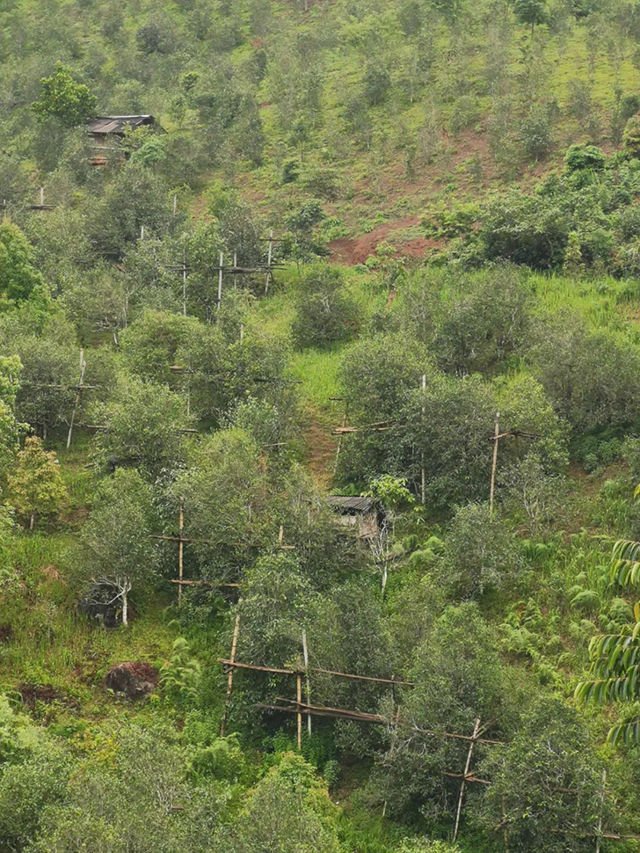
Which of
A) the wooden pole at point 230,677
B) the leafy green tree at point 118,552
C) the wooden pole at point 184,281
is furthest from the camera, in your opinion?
the wooden pole at point 184,281

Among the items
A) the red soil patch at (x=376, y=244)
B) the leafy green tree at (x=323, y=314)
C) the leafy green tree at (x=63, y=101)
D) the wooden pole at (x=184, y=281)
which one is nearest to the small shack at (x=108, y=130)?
the leafy green tree at (x=63, y=101)

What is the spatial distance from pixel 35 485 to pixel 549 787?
52.4 ft

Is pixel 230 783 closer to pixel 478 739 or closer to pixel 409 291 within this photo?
pixel 478 739

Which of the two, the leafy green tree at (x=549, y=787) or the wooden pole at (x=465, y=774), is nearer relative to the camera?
the leafy green tree at (x=549, y=787)

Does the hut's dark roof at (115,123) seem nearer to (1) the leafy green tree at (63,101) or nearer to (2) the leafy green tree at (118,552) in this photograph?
(1) the leafy green tree at (63,101)

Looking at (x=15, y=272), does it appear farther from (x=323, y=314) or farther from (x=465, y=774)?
(x=465, y=774)

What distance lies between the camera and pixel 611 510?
92.0 ft

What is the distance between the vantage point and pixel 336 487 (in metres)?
31.3

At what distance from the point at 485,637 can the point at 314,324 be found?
19.4 m

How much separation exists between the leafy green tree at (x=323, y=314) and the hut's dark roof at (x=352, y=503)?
11.5 meters

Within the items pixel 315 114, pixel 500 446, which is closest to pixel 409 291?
pixel 500 446

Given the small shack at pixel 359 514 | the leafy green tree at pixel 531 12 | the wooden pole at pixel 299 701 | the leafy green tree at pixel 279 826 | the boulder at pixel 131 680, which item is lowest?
the boulder at pixel 131 680

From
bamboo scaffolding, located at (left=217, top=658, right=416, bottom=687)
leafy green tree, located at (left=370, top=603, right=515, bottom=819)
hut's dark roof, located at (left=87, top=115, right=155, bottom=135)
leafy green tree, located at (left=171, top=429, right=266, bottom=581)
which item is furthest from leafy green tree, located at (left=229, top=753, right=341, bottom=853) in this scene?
hut's dark roof, located at (left=87, top=115, right=155, bottom=135)

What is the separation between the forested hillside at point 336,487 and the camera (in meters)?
19.7
